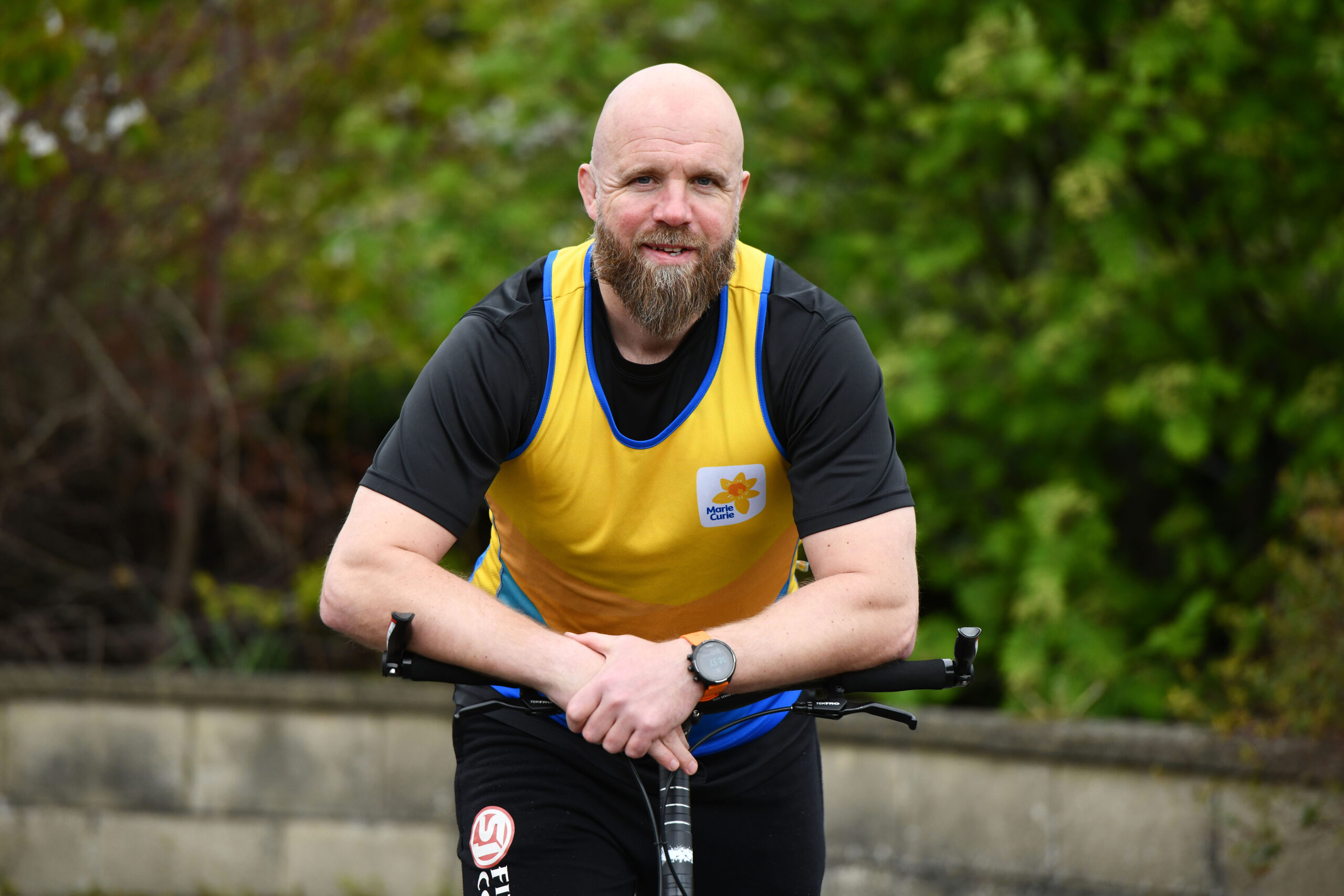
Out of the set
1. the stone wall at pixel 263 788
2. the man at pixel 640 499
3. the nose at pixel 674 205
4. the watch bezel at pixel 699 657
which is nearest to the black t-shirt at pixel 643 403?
the man at pixel 640 499

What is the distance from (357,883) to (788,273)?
3789mm

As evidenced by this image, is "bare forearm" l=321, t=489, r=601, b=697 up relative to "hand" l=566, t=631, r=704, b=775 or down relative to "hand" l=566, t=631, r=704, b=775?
up

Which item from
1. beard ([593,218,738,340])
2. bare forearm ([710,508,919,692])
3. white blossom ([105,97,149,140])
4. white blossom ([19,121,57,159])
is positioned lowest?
bare forearm ([710,508,919,692])

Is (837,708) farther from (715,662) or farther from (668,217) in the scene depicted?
(668,217)

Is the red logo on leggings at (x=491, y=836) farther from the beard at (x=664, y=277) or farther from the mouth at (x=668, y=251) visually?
the mouth at (x=668, y=251)

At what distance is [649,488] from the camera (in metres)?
2.55

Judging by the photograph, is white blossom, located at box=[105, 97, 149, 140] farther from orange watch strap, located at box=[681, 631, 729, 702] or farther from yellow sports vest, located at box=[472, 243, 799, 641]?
orange watch strap, located at box=[681, 631, 729, 702]

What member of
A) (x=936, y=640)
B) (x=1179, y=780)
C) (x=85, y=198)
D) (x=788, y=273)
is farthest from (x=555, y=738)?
(x=85, y=198)

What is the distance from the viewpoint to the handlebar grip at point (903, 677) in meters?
2.25

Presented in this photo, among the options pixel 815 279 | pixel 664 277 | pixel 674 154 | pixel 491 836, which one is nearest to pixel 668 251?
pixel 664 277

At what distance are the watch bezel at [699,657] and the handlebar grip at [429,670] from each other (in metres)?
0.37

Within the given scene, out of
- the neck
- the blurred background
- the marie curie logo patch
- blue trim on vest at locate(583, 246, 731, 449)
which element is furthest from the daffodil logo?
the blurred background

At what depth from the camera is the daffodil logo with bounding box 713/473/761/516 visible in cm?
255

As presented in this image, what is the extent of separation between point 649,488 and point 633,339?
0.94 feet
